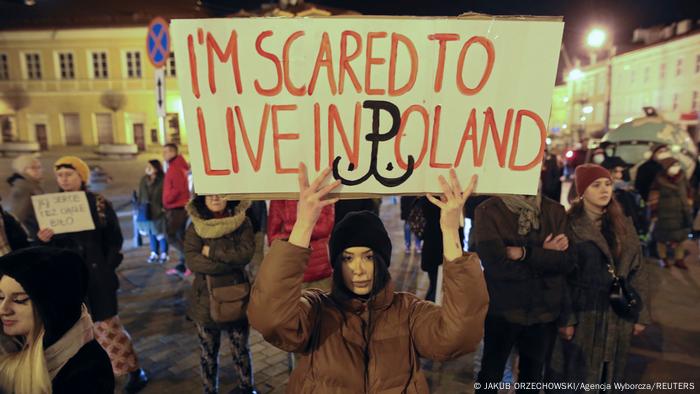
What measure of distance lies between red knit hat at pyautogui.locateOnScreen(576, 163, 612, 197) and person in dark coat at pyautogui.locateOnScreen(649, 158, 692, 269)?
4734mm

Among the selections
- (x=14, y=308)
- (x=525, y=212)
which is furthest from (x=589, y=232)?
(x=14, y=308)

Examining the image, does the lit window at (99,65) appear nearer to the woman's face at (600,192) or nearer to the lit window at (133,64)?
the lit window at (133,64)

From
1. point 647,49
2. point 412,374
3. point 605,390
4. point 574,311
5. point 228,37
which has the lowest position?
point 605,390

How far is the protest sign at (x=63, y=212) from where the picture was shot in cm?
339

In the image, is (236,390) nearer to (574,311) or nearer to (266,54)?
(574,311)

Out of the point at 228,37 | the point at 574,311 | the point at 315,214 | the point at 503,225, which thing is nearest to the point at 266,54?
the point at 228,37

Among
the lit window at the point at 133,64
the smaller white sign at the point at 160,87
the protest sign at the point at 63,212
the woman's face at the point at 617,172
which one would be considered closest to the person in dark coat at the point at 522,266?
the protest sign at the point at 63,212

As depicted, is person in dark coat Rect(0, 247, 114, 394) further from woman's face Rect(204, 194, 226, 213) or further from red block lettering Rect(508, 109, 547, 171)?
red block lettering Rect(508, 109, 547, 171)

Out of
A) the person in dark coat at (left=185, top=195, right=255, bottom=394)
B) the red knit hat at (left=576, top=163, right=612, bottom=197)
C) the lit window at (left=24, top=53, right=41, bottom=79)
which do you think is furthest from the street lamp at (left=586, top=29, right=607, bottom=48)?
the lit window at (left=24, top=53, right=41, bottom=79)

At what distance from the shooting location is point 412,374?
1.76m

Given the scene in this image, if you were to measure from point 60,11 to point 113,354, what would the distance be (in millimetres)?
39815

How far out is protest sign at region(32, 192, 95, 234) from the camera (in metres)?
3.39

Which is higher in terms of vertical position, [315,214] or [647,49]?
[647,49]

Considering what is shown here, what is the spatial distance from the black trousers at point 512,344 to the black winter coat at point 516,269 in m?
0.09
